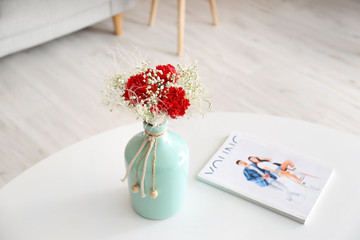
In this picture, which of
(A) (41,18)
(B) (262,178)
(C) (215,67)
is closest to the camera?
(B) (262,178)

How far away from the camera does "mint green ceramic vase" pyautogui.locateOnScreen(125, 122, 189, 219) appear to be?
0.97m

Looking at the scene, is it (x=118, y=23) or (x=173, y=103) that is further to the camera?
(x=118, y=23)

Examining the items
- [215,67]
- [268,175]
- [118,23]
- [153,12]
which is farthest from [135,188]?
[153,12]

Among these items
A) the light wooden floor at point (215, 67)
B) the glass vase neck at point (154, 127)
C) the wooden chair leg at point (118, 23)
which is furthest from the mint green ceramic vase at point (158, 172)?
the wooden chair leg at point (118, 23)

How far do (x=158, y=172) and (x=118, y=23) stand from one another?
73.0 inches

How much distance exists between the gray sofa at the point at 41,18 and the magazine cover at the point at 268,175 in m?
1.45

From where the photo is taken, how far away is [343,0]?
3.15 m

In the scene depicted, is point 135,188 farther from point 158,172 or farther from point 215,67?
point 215,67

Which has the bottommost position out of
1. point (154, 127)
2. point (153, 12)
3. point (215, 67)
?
point (215, 67)

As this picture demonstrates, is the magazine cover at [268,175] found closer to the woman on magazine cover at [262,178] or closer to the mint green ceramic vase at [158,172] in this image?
the woman on magazine cover at [262,178]

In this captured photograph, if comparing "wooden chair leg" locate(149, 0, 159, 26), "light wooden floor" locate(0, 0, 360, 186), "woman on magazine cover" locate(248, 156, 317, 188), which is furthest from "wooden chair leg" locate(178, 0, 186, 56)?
"woman on magazine cover" locate(248, 156, 317, 188)

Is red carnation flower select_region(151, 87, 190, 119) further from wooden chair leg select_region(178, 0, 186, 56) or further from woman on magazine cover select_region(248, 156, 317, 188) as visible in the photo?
wooden chair leg select_region(178, 0, 186, 56)

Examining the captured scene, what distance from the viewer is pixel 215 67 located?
2.45 meters

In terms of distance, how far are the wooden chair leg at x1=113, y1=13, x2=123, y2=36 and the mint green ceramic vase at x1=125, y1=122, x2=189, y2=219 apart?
178 centimetres
